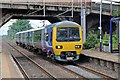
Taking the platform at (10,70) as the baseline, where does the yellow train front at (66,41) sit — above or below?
above

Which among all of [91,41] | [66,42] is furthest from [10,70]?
[91,41]

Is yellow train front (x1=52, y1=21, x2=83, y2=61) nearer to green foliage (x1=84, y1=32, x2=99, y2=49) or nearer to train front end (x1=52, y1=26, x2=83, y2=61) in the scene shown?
Answer: train front end (x1=52, y1=26, x2=83, y2=61)

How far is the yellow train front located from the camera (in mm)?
17656

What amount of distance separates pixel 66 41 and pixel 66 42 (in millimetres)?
65

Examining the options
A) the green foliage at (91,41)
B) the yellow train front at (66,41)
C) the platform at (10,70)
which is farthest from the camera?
the green foliage at (91,41)

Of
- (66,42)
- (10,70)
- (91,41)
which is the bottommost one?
(10,70)

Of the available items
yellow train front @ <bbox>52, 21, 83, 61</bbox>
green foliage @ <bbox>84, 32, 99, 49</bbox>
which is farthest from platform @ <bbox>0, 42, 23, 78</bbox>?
green foliage @ <bbox>84, 32, 99, 49</bbox>

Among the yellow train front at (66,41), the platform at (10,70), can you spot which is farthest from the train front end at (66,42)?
the platform at (10,70)

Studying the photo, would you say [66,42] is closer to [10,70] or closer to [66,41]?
[66,41]

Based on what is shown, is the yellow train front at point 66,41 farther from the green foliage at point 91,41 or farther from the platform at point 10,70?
the green foliage at point 91,41

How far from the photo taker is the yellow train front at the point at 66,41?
695 inches

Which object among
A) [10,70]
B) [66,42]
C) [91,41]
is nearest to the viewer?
[10,70]

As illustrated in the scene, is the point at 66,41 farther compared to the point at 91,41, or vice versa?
the point at 91,41

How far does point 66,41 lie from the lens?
697 inches
